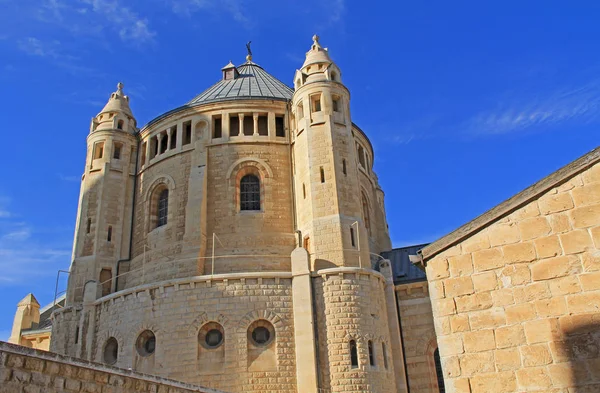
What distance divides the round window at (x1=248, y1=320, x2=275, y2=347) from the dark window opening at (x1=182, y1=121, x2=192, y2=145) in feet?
34.3

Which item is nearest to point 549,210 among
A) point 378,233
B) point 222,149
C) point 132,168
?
point 222,149

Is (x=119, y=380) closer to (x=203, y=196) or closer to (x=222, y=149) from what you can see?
(x=203, y=196)

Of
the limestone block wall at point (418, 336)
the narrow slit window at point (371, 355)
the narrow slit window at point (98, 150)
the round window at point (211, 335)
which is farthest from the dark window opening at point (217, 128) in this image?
the narrow slit window at point (371, 355)

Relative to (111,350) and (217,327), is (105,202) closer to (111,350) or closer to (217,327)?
(111,350)

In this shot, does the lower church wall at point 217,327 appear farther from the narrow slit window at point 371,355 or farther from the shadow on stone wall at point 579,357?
the shadow on stone wall at point 579,357

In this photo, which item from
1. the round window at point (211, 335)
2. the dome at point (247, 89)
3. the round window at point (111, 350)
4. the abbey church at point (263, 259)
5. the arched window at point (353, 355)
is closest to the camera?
the abbey church at point (263, 259)

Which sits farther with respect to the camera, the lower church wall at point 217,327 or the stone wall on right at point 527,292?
the lower church wall at point 217,327

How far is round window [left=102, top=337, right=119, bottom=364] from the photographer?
21875mm

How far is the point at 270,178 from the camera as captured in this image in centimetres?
2506

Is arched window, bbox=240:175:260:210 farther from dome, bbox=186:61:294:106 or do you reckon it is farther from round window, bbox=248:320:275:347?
round window, bbox=248:320:275:347

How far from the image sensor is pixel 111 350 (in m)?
22.2

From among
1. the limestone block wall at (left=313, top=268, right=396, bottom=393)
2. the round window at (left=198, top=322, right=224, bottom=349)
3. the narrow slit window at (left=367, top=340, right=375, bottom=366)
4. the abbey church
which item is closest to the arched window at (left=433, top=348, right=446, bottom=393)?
the abbey church

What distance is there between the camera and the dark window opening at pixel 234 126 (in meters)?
26.5

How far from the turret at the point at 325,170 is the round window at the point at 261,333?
9.89ft
